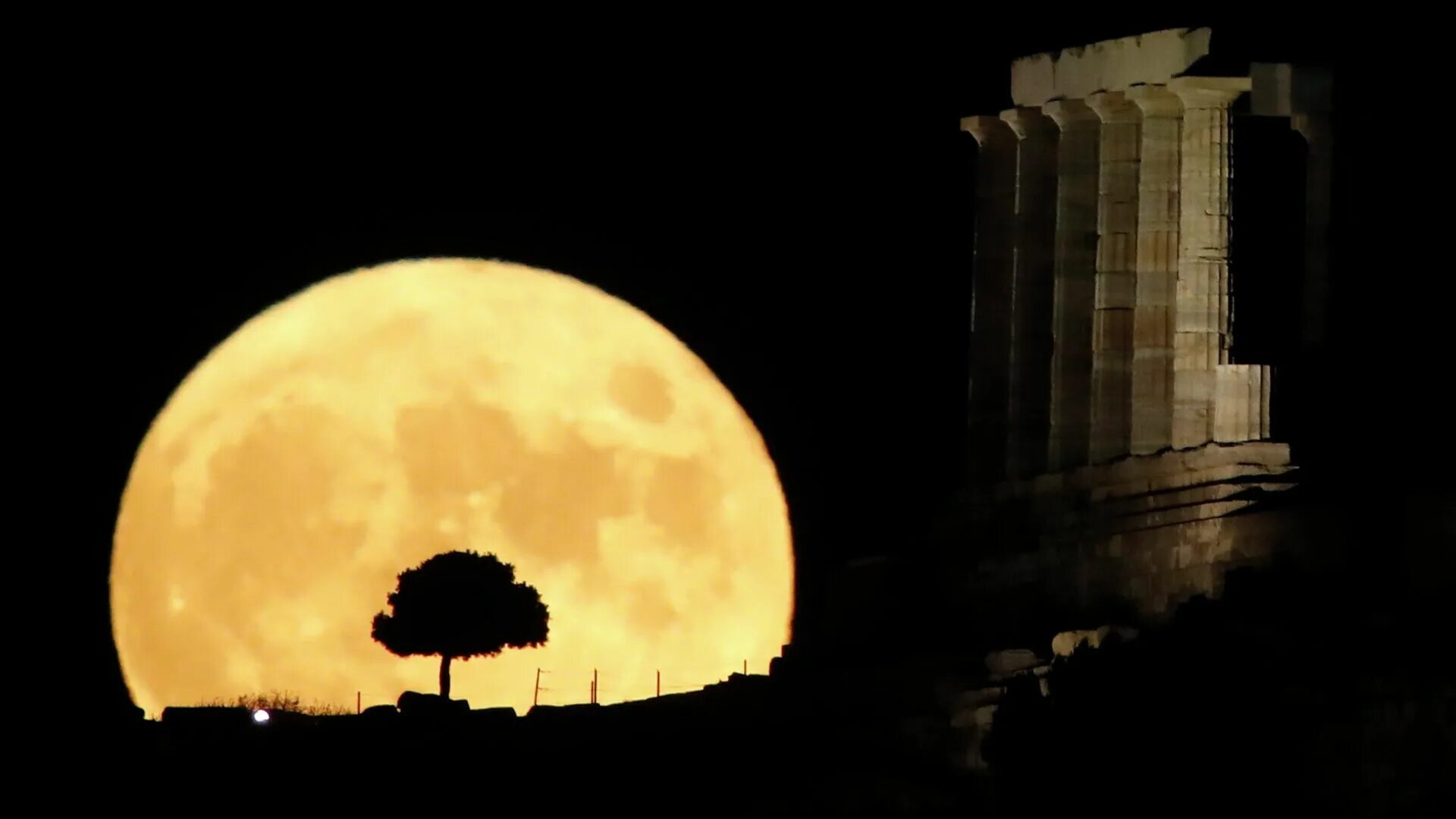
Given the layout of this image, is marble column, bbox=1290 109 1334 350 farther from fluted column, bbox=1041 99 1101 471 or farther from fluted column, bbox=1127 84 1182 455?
fluted column, bbox=1041 99 1101 471

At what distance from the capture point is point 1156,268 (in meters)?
71.5

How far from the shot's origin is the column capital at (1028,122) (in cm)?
7494

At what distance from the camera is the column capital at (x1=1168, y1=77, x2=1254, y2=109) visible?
229ft

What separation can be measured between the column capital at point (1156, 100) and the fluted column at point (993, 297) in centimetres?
567

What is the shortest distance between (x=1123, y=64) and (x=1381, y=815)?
2108 cm

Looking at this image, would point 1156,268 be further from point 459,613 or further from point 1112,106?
point 459,613

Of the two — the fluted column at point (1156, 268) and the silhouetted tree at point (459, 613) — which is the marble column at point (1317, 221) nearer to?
the fluted column at point (1156, 268)

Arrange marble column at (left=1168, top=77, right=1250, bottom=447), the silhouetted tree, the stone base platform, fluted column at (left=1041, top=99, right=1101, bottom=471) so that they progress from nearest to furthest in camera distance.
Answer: the stone base platform
marble column at (left=1168, top=77, right=1250, bottom=447)
fluted column at (left=1041, top=99, right=1101, bottom=471)
the silhouetted tree

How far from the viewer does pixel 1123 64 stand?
71688 mm

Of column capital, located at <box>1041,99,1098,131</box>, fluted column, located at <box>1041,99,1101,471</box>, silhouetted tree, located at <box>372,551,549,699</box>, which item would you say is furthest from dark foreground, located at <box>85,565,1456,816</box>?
column capital, located at <box>1041,99,1098,131</box>

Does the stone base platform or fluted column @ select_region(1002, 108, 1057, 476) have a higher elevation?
fluted column @ select_region(1002, 108, 1057, 476)

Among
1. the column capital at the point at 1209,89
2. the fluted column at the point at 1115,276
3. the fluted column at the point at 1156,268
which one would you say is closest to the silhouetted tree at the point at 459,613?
the fluted column at the point at 1115,276

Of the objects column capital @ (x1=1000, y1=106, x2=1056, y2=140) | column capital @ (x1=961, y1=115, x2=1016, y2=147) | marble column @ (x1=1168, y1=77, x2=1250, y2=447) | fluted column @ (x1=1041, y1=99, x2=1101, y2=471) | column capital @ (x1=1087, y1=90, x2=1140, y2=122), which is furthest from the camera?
column capital @ (x1=961, y1=115, x2=1016, y2=147)

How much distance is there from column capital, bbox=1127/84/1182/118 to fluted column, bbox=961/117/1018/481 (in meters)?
5.67
